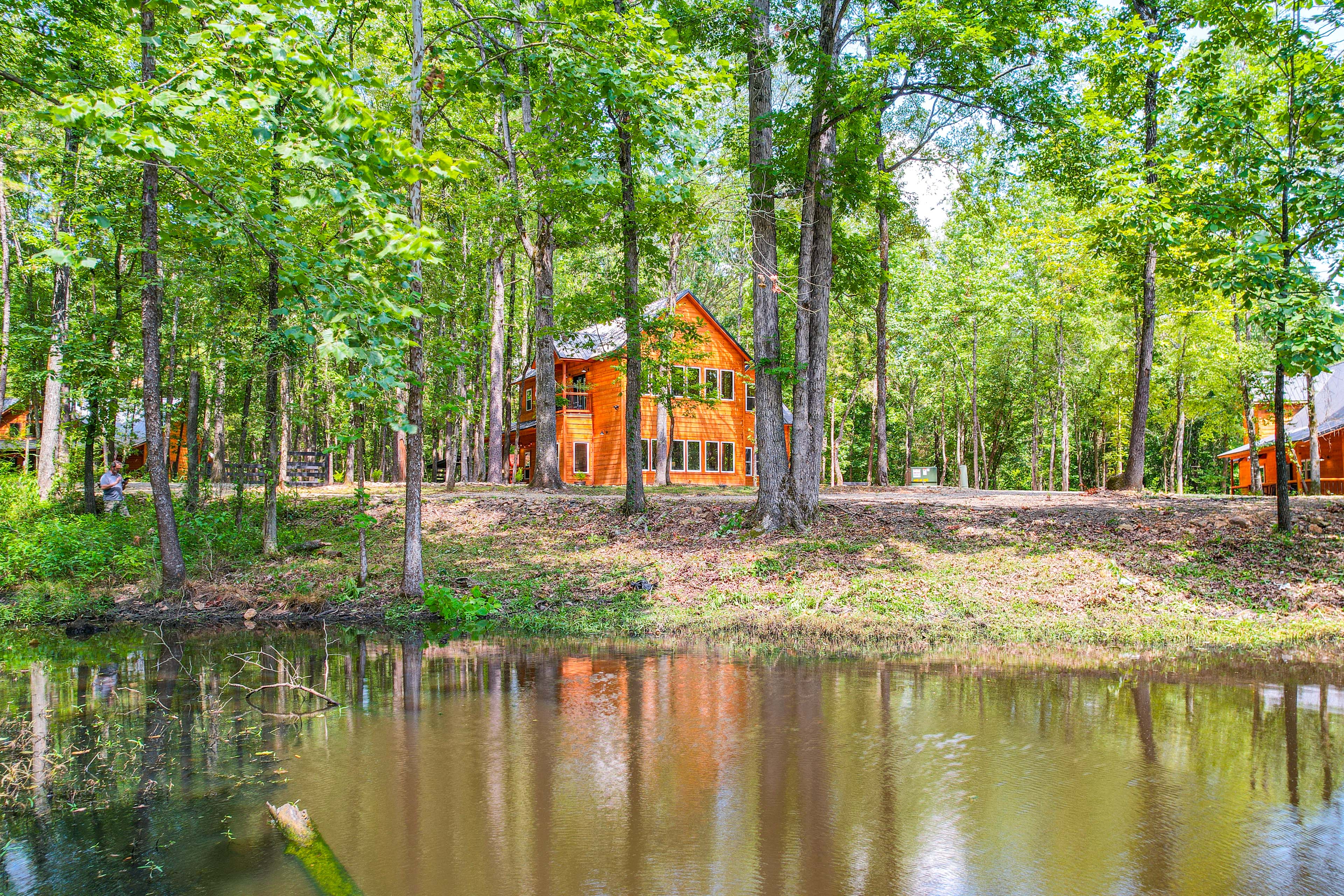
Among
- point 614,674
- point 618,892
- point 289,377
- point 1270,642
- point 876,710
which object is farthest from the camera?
point 289,377

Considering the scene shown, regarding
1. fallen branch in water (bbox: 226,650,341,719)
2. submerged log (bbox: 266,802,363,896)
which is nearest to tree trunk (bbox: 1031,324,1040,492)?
fallen branch in water (bbox: 226,650,341,719)

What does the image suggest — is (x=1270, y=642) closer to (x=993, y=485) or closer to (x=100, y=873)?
(x=100, y=873)

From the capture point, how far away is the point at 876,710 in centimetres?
693

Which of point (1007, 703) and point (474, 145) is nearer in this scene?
point (1007, 703)

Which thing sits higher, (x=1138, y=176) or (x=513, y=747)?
(x=1138, y=176)

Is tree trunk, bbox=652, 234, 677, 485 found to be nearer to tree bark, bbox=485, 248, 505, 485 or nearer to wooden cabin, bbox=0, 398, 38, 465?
tree bark, bbox=485, 248, 505, 485

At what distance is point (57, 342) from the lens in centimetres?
1559

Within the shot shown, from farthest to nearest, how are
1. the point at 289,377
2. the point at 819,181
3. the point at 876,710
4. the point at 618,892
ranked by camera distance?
1. the point at 289,377
2. the point at 819,181
3. the point at 876,710
4. the point at 618,892

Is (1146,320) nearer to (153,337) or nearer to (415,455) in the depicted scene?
(415,455)

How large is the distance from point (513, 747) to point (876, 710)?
10.8 feet

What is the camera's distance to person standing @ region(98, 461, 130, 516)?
57.1ft

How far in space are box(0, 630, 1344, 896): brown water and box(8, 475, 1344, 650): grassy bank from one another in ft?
7.93

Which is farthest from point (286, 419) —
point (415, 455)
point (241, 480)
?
point (415, 455)

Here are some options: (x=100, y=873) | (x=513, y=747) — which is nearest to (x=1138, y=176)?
(x=513, y=747)
